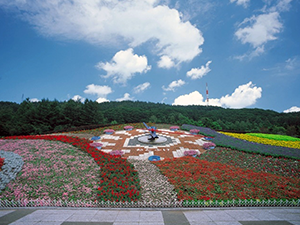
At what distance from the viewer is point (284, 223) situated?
4.37 m

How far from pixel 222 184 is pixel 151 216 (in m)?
3.73

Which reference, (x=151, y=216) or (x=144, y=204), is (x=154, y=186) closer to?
(x=144, y=204)

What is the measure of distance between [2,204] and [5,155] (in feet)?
13.5

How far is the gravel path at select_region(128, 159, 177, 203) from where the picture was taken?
19.1ft

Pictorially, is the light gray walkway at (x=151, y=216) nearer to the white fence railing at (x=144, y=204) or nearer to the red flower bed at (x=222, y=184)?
the white fence railing at (x=144, y=204)

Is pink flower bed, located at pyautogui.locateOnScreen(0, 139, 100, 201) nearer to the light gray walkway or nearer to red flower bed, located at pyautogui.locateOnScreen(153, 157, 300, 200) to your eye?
the light gray walkway

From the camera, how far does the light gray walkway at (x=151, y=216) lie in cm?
A: 440

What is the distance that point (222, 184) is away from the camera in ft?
22.0

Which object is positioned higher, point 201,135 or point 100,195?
point 201,135

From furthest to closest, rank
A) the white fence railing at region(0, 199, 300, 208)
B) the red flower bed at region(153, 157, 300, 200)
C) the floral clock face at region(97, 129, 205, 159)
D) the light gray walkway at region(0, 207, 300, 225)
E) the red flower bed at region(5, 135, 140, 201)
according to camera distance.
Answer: the floral clock face at region(97, 129, 205, 159) < the red flower bed at region(153, 157, 300, 200) < the red flower bed at region(5, 135, 140, 201) < the white fence railing at region(0, 199, 300, 208) < the light gray walkway at region(0, 207, 300, 225)

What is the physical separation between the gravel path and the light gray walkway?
74cm

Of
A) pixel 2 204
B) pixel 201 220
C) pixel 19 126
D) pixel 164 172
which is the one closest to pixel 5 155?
pixel 2 204

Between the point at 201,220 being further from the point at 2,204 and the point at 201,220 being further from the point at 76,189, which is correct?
the point at 2,204

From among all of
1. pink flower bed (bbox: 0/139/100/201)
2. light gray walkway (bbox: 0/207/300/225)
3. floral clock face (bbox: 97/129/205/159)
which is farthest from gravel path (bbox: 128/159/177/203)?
floral clock face (bbox: 97/129/205/159)
